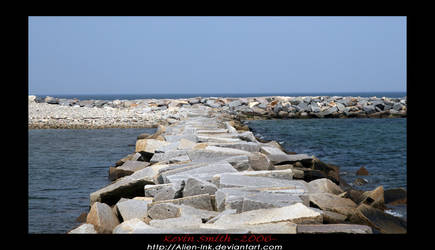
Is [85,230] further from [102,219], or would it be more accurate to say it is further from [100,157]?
[100,157]

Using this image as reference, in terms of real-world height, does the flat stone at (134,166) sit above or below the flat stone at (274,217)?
above

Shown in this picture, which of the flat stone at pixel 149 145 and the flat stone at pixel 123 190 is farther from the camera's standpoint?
the flat stone at pixel 149 145

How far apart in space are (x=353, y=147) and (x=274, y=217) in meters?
9.89

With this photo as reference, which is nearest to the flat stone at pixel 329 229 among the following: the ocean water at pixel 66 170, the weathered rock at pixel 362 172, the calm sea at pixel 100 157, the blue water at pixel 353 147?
the calm sea at pixel 100 157

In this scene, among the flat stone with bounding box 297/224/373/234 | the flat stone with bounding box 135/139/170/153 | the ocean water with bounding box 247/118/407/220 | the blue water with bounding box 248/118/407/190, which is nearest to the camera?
the flat stone with bounding box 297/224/373/234

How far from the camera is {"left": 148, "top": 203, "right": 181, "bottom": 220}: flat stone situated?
12.5 feet

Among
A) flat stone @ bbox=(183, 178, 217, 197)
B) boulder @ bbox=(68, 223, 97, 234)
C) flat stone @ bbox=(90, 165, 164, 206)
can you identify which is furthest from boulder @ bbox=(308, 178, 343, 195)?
boulder @ bbox=(68, 223, 97, 234)

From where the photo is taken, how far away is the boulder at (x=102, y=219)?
149 inches

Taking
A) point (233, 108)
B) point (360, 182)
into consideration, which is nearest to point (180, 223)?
point (360, 182)

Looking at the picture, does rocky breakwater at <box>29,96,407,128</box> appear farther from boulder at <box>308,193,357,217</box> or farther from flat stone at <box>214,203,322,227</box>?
flat stone at <box>214,203,322,227</box>

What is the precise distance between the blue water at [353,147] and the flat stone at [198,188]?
11.8 ft

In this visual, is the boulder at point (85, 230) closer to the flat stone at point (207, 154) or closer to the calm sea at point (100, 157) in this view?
the calm sea at point (100, 157)

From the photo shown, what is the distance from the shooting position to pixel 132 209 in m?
4.05

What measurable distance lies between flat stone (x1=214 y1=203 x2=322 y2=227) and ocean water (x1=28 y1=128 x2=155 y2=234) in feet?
6.76
